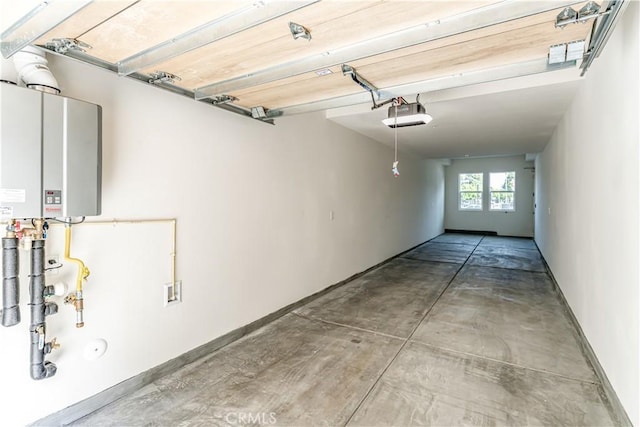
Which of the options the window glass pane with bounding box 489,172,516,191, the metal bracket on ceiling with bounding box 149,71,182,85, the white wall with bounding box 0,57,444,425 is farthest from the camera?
the window glass pane with bounding box 489,172,516,191

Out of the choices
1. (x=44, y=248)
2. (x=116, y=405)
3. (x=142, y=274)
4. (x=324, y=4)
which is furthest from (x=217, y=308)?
(x=324, y=4)

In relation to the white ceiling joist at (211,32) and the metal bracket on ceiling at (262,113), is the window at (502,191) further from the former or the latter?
the white ceiling joist at (211,32)

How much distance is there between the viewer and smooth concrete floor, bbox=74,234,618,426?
1.94 meters

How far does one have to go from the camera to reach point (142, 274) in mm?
2240

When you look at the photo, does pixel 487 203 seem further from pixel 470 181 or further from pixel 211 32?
pixel 211 32

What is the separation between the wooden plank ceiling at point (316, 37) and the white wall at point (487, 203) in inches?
394

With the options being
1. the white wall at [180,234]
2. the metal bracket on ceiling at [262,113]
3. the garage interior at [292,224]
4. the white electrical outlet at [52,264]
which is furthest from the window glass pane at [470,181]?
the white electrical outlet at [52,264]

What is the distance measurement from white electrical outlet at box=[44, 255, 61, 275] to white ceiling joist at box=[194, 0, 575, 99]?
1.54 m

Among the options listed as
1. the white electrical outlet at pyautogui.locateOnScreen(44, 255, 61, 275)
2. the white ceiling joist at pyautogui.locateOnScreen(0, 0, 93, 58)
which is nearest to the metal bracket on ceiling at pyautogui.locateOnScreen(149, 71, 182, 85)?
the white ceiling joist at pyautogui.locateOnScreen(0, 0, 93, 58)

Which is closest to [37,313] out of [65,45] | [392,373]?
[65,45]

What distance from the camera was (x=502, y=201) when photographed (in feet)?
35.3

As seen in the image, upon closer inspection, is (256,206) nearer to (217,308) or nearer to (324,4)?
(217,308)

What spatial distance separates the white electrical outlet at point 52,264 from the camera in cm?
179

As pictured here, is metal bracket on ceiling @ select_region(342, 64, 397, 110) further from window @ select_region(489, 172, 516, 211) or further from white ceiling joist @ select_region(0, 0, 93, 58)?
window @ select_region(489, 172, 516, 211)
